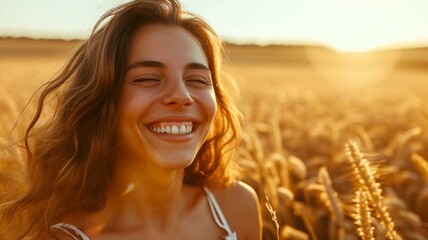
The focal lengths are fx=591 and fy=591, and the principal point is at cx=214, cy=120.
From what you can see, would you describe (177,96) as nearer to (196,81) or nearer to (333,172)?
(196,81)

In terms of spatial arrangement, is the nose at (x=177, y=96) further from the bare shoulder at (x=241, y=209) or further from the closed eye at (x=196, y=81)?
the bare shoulder at (x=241, y=209)

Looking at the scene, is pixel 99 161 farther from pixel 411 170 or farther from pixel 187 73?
pixel 411 170

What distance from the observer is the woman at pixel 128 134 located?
2180mm

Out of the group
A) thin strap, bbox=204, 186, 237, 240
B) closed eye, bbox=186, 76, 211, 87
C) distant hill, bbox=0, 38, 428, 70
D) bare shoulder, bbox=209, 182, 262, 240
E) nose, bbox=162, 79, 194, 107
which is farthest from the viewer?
distant hill, bbox=0, 38, 428, 70

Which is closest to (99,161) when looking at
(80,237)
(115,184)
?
(115,184)

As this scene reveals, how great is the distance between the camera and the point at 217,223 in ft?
8.40

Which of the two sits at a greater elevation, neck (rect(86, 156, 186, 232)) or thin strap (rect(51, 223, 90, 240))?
neck (rect(86, 156, 186, 232))

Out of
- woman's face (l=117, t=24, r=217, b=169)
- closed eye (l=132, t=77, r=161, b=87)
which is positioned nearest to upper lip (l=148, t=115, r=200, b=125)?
woman's face (l=117, t=24, r=217, b=169)

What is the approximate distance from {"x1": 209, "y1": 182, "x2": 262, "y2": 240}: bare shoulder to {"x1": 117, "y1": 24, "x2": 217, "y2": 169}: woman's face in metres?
0.50

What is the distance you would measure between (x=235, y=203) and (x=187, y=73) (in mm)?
733

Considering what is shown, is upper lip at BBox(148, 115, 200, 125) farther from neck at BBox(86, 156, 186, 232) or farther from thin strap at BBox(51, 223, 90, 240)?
thin strap at BBox(51, 223, 90, 240)

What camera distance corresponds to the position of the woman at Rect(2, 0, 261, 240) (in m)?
2.18

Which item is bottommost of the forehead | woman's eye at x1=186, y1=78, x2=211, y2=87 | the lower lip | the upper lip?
the lower lip

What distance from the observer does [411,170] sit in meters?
4.00
